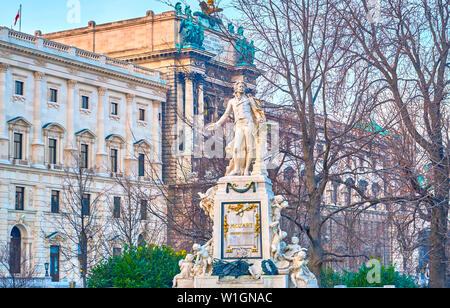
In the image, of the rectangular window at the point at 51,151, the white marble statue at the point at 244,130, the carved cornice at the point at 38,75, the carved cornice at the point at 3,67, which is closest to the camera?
the white marble statue at the point at 244,130

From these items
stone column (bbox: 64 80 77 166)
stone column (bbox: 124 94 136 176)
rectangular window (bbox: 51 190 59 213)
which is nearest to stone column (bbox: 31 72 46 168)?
rectangular window (bbox: 51 190 59 213)

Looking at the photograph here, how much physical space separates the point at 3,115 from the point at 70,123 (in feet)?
23.9

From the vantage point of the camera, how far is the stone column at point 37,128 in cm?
6900

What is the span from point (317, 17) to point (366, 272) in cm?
825

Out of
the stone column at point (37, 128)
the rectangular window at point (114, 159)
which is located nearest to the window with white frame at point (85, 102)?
the rectangular window at point (114, 159)

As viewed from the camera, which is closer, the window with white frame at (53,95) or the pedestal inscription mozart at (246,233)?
the pedestal inscription mozart at (246,233)

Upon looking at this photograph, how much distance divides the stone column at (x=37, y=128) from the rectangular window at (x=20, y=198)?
2.18 m

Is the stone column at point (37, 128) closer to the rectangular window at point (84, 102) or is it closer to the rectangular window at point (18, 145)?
the rectangular window at point (18, 145)

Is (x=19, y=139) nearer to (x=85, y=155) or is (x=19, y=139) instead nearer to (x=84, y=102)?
(x=85, y=155)

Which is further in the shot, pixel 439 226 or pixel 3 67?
pixel 3 67

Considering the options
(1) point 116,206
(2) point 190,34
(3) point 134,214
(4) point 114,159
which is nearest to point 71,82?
(4) point 114,159

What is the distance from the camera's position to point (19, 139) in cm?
6825
